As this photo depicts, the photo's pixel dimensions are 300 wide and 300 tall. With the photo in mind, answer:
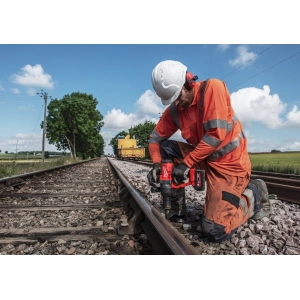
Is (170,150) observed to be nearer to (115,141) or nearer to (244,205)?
(244,205)

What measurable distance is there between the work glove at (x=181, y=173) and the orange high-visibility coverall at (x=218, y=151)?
0.04 meters

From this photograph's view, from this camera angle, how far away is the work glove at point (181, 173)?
2.61 m

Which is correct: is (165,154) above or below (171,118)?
below

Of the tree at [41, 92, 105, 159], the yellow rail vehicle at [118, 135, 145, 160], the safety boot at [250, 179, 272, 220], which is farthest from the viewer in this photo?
the tree at [41, 92, 105, 159]

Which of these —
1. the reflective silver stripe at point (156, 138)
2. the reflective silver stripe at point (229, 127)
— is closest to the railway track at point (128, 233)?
the reflective silver stripe at point (156, 138)

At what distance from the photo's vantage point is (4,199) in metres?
4.39

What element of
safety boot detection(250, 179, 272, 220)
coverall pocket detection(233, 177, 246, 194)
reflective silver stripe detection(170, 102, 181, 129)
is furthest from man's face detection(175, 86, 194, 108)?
safety boot detection(250, 179, 272, 220)

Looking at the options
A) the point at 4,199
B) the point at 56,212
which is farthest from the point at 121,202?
the point at 4,199

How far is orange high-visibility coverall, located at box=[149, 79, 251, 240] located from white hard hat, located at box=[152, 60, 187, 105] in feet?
0.64

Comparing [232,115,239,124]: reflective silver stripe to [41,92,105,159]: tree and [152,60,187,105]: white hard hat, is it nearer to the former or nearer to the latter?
[152,60,187,105]: white hard hat

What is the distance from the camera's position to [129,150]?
100 feet

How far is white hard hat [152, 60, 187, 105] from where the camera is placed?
8.92 feet

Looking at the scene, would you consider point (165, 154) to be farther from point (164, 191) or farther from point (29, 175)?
point (29, 175)
